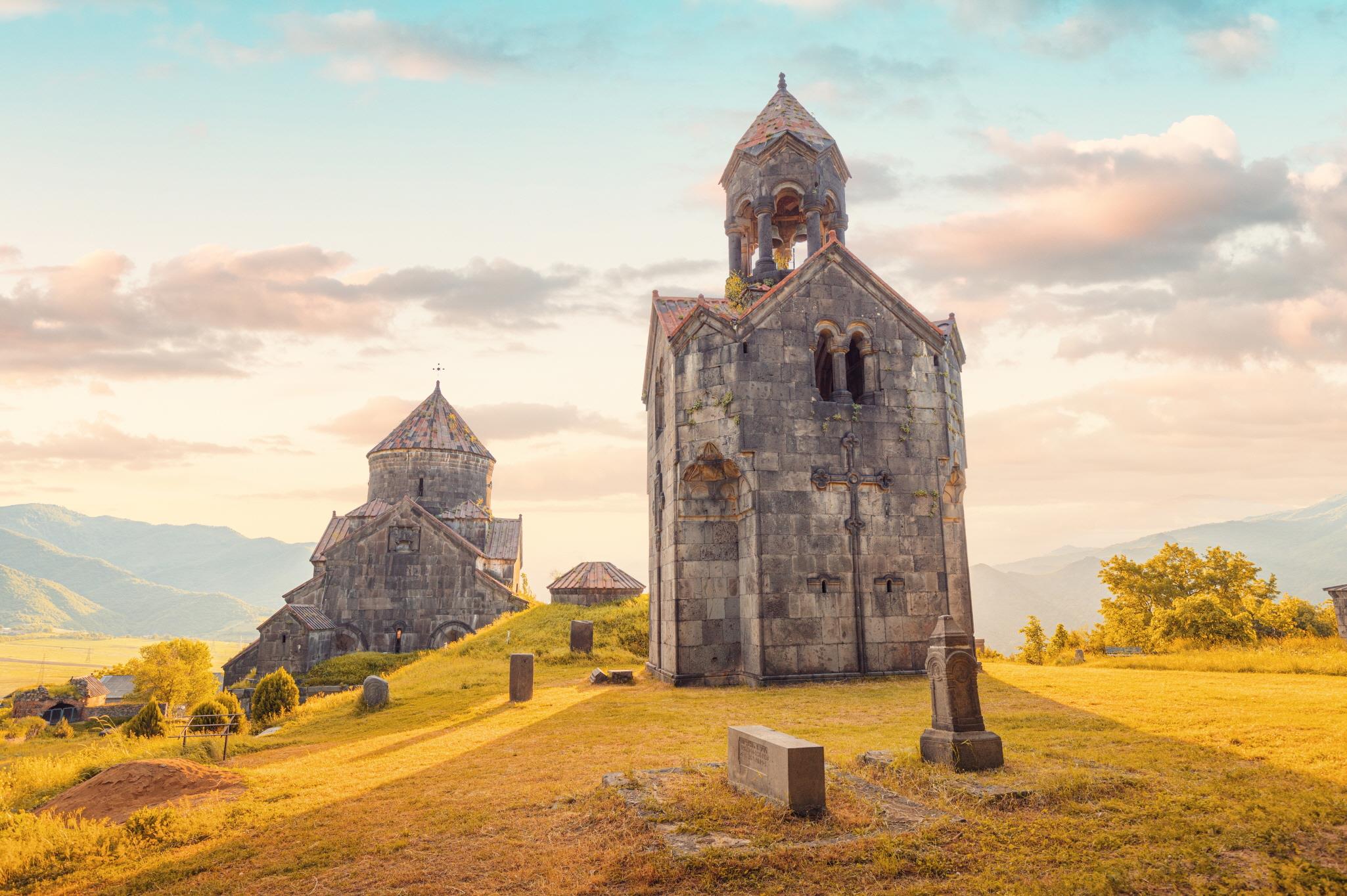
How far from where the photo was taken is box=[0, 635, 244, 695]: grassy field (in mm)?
117062

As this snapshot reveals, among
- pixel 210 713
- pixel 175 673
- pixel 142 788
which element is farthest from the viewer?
pixel 175 673

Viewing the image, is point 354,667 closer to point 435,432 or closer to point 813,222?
point 435,432

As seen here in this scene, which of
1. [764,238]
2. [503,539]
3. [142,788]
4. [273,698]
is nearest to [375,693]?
[273,698]

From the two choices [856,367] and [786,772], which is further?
[856,367]

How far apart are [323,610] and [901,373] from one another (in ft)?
83.4

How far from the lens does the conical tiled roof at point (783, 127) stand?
19719mm

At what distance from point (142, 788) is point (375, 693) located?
8.05 metres

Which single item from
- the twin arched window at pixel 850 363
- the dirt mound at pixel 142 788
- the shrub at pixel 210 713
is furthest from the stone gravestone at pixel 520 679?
the twin arched window at pixel 850 363

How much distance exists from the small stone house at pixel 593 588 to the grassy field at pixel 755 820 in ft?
50.2

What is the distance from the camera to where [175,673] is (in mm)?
37375

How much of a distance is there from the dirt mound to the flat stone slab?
4.42 metres

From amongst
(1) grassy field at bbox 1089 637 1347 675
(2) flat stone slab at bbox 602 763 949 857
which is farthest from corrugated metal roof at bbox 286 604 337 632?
(1) grassy field at bbox 1089 637 1347 675

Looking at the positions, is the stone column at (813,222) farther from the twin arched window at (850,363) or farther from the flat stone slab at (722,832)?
the flat stone slab at (722,832)

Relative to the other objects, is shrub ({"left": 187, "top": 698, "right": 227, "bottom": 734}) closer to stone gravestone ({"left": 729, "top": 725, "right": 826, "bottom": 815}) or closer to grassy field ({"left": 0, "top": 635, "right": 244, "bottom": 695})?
stone gravestone ({"left": 729, "top": 725, "right": 826, "bottom": 815})
